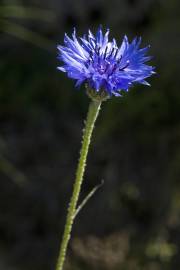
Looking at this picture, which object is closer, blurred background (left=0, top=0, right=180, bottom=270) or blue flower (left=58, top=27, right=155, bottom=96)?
blue flower (left=58, top=27, right=155, bottom=96)

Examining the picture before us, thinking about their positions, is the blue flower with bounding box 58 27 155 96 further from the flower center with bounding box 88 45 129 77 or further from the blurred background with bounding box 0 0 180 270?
the blurred background with bounding box 0 0 180 270

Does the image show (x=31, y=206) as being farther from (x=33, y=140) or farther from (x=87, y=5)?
(x=87, y=5)

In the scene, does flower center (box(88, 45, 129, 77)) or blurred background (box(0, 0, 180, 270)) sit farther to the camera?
blurred background (box(0, 0, 180, 270))

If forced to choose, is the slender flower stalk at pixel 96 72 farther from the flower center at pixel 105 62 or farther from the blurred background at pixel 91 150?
the blurred background at pixel 91 150

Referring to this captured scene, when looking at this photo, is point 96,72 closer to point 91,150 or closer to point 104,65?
point 104,65

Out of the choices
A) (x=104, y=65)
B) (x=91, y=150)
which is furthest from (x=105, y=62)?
(x=91, y=150)

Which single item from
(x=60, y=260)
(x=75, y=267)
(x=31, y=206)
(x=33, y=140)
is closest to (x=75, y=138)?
(x=33, y=140)

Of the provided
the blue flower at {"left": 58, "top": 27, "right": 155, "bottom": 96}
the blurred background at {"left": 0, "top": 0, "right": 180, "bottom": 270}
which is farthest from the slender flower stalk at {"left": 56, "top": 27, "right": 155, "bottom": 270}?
the blurred background at {"left": 0, "top": 0, "right": 180, "bottom": 270}
